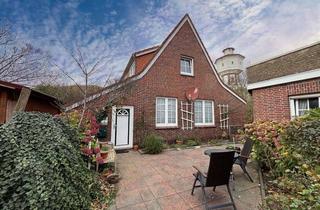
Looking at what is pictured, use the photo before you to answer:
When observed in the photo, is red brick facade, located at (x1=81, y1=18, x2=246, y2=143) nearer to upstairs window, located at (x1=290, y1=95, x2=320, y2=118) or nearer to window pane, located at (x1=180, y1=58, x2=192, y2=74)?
window pane, located at (x1=180, y1=58, x2=192, y2=74)

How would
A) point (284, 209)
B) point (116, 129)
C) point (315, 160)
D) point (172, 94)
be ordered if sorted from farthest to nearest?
1. point (172, 94)
2. point (116, 129)
3. point (315, 160)
4. point (284, 209)

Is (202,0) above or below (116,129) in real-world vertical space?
above

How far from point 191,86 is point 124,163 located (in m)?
6.90

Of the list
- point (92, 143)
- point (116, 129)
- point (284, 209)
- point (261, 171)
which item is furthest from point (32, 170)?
point (116, 129)

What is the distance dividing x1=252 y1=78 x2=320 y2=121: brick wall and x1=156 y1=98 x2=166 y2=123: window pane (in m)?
4.87

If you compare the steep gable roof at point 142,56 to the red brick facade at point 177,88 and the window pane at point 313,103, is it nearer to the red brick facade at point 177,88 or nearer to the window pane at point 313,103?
the red brick facade at point 177,88

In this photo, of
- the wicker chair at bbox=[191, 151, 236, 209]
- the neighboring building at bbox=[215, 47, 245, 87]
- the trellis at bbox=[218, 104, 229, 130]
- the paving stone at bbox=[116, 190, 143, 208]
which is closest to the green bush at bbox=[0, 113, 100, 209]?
the paving stone at bbox=[116, 190, 143, 208]

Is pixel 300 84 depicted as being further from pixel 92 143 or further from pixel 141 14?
pixel 141 14

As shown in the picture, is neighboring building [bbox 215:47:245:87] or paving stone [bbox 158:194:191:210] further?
neighboring building [bbox 215:47:245:87]

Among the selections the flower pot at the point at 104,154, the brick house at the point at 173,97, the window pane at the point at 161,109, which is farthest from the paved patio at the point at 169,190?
the window pane at the point at 161,109

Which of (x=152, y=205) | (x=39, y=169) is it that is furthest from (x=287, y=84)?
(x=39, y=169)

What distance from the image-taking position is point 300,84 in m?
5.40

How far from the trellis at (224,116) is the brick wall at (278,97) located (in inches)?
191

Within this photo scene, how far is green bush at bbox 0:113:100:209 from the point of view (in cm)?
237
